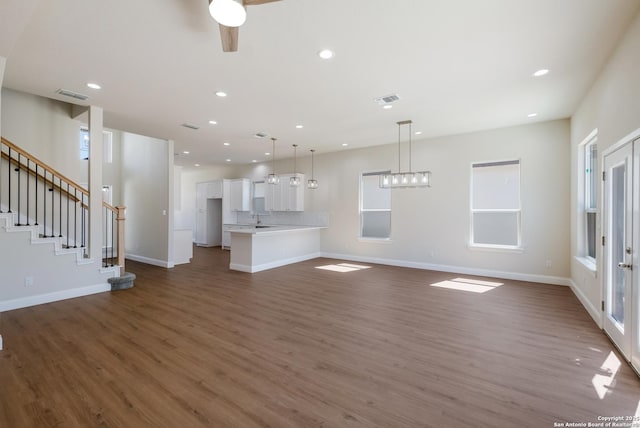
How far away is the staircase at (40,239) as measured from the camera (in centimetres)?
393

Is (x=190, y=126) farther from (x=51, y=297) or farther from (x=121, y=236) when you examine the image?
(x=51, y=297)

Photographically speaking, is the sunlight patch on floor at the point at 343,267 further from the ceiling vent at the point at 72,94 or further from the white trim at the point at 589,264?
the ceiling vent at the point at 72,94

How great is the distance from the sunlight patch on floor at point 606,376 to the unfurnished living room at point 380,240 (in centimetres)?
2

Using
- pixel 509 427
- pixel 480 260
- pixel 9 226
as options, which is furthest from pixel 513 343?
pixel 9 226

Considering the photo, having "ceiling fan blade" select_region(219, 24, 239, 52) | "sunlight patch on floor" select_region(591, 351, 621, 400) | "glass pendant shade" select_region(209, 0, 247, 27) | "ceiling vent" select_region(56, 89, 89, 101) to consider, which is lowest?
"sunlight patch on floor" select_region(591, 351, 621, 400)

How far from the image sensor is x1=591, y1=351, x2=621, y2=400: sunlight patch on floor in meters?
2.22

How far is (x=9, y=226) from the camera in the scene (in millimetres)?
3889

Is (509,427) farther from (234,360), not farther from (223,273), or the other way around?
(223,273)

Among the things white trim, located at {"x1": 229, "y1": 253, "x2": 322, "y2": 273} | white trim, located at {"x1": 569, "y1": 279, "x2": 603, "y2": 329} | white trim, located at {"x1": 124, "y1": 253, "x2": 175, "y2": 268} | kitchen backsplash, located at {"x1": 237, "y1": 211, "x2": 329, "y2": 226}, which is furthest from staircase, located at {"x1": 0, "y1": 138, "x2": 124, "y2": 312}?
white trim, located at {"x1": 569, "y1": 279, "x2": 603, "y2": 329}

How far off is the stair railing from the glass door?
6855 millimetres

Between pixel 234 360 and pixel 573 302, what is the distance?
486cm

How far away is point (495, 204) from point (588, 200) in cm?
161

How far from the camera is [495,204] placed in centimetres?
597

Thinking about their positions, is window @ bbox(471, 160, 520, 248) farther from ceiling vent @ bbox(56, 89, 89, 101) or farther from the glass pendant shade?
ceiling vent @ bbox(56, 89, 89, 101)
